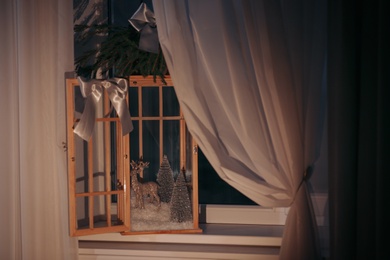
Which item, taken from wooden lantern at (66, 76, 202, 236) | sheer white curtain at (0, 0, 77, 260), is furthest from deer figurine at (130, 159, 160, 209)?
sheer white curtain at (0, 0, 77, 260)

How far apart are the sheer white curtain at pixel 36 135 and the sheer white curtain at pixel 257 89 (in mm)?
397

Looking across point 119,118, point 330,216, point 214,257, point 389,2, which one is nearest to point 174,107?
point 119,118

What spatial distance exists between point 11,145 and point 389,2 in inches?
52.4

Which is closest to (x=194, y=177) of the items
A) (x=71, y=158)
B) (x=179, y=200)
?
(x=179, y=200)

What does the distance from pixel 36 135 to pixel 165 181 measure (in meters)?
0.52

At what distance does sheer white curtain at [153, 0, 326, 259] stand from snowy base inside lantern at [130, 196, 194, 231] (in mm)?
328

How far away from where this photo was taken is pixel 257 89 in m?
1.74

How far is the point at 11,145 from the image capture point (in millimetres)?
1819

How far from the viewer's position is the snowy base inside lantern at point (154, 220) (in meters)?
1.97

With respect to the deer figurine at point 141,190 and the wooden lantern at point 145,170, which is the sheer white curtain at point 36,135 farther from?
the deer figurine at point 141,190

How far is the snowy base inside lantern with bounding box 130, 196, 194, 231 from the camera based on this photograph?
1.97m

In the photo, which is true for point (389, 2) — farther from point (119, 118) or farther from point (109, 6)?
point (109, 6)

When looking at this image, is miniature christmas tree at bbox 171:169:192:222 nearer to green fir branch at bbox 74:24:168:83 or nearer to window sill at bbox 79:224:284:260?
window sill at bbox 79:224:284:260

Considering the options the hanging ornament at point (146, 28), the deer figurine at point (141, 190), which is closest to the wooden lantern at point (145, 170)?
the deer figurine at point (141, 190)
